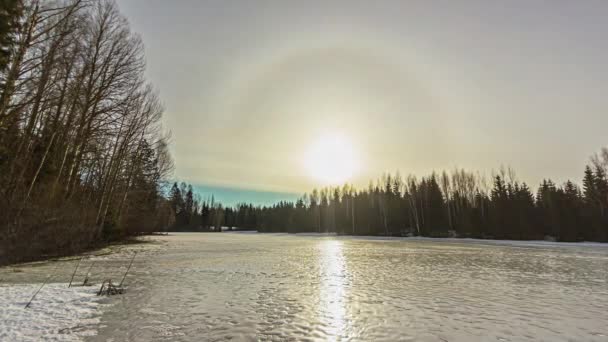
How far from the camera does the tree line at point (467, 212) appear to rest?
1489 inches

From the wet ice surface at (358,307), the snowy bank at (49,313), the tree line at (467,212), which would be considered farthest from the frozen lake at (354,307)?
the tree line at (467,212)

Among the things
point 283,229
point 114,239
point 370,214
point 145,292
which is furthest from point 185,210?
point 145,292

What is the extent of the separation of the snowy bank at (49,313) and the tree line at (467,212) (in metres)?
48.7

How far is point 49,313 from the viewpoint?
5.25 meters

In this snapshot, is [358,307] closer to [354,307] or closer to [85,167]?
[354,307]

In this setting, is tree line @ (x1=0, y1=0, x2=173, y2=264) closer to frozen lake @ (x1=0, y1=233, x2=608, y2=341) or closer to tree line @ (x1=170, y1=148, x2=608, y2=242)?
frozen lake @ (x1=0, y1=233, x2=608, y2=341)

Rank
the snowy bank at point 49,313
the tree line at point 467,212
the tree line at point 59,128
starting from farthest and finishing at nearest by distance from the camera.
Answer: the tree line at point 467,212
the tree line at point 59,128
the snowy bank at point 49,313

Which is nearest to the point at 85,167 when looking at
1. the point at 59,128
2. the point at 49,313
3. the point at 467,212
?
the point at 59,128

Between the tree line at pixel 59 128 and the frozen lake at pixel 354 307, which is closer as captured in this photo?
the frozen lake at pixel 354 307

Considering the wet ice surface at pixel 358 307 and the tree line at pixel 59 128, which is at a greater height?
the tree line at pixel 59 128

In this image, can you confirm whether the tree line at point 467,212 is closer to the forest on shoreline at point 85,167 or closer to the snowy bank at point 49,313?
the forest on shoreline at point 85,167

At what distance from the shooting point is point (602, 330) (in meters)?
4.80

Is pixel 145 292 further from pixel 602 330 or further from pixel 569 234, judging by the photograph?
pixel 569 234

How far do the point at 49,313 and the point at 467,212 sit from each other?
2125 inches
